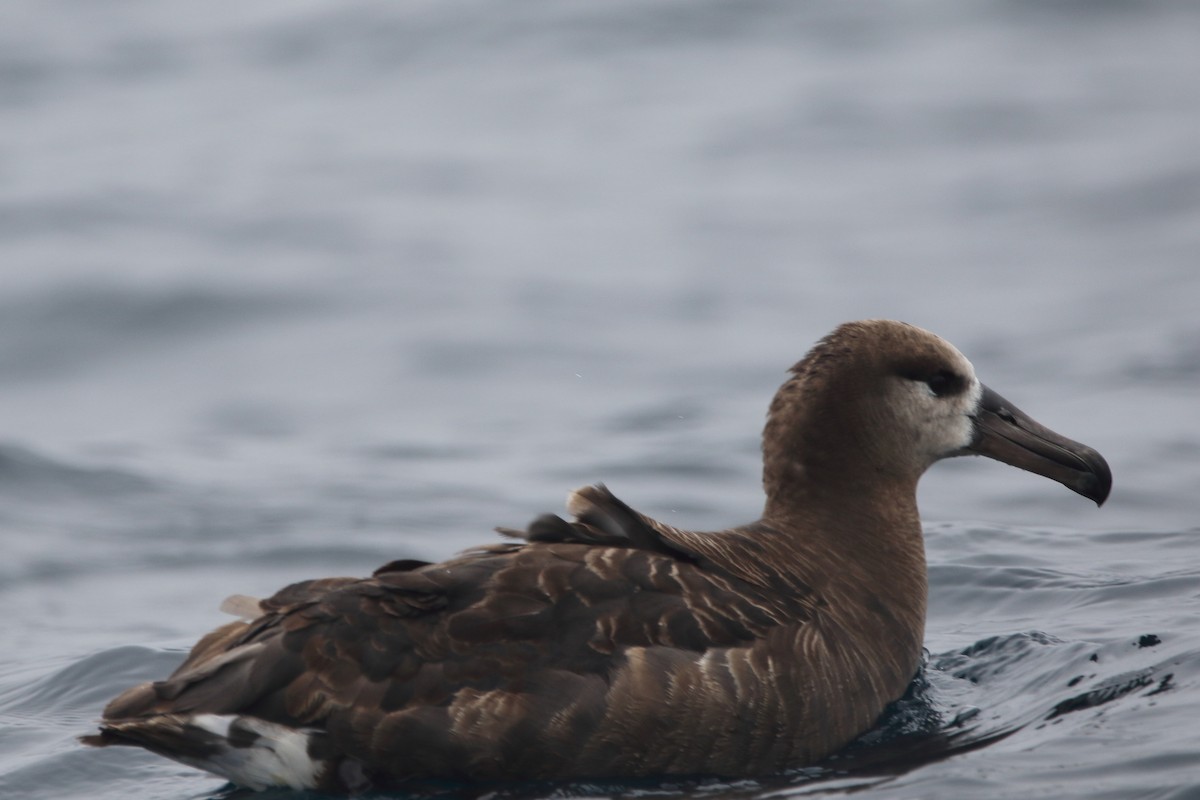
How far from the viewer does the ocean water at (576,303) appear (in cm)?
846

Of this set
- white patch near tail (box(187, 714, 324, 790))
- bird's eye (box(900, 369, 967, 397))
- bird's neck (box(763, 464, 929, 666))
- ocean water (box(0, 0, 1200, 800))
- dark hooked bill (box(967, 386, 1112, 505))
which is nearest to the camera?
white patch near tail (box(187, 714, 324, 790))

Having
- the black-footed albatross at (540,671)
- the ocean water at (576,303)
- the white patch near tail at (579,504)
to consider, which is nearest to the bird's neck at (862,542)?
the black-footed albatross at (540,671)

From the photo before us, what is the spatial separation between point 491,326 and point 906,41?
8.53m

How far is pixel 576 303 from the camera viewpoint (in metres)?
15.8

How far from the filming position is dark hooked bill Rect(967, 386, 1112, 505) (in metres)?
7.73

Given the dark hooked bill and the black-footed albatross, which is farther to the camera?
the dark hooked bill

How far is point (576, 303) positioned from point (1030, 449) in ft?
27.5

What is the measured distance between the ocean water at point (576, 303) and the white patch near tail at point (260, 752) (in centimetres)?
80

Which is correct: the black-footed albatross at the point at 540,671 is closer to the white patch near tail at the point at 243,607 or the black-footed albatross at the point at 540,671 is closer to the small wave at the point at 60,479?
the white patch near tail at the point at 243,607

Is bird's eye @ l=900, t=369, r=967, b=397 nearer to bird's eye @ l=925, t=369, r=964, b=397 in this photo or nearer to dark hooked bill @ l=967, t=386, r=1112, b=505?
bird's eye @ l=925, t=369, r=964, b=397

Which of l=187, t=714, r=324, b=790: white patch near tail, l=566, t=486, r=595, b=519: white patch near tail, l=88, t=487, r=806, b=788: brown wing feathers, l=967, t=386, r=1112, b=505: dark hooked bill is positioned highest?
l=967, t=386, r=1112, b=505: dark hooked bill

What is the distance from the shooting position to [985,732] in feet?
22.6

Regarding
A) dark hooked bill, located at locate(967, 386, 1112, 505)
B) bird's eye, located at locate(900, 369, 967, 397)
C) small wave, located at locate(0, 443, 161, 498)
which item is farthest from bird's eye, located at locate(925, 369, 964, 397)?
small wave, located at locate(0, 443, 161, 498)

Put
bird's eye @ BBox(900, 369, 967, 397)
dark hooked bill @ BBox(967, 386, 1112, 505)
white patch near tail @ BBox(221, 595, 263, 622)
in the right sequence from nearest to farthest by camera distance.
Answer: white patch near tail @ BBox(221, 595, 263, 622) → bird's eye @ BBox(900, 369, 967, 397) → dark hooked bill @ BBox(967, 386, 1112, 505)
